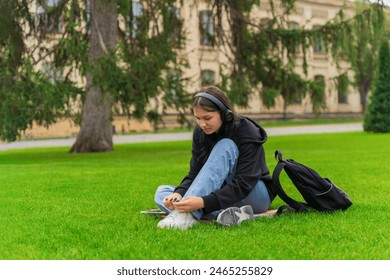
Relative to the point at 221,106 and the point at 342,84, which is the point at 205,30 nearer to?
the point at 342,84

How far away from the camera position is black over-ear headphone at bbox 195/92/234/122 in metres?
3.83

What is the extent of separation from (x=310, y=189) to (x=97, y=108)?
1090 cm

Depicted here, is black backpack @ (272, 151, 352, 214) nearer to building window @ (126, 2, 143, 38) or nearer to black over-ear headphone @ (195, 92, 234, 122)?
black over-ear headphone @ (195, 92, 234, 122)

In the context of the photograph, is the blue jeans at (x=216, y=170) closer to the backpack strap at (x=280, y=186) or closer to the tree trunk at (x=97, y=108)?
the backpack strap at (x=280, y=186)

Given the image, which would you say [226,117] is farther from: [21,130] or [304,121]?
[304,121]

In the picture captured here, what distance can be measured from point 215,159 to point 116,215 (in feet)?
4.11

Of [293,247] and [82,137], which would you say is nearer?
[293,247]

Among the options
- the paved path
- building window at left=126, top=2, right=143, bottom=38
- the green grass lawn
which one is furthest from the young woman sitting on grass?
the paved path

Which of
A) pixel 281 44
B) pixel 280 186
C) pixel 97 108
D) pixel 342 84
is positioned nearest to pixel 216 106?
pixel 280 186

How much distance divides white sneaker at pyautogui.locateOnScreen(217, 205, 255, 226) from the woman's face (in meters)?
0.54

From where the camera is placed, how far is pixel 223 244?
141 inches

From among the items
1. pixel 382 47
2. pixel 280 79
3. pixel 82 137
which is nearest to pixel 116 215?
pixel 82 137

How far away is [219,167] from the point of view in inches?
157

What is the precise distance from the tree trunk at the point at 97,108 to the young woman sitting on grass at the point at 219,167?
33.6ft
